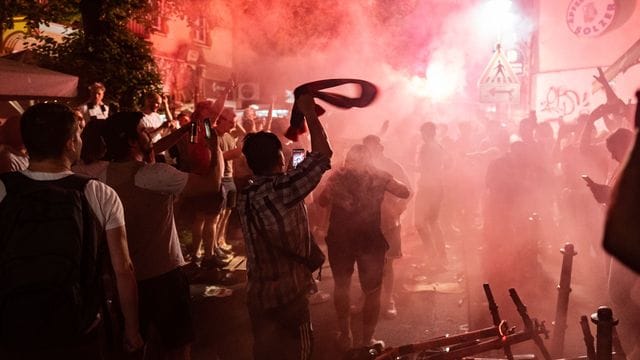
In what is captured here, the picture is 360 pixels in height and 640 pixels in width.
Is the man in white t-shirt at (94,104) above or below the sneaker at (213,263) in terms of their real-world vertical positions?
above

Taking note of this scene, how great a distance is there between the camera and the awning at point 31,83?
5.23m

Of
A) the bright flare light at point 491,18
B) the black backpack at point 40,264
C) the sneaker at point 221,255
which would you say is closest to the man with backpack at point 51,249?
the black backpack at point 40,264

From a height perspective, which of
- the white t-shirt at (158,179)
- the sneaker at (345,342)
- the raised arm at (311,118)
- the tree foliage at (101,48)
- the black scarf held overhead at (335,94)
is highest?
the tree foliage at (101,48)

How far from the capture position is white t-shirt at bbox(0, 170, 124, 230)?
2256 mm

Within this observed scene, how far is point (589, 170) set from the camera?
689 cm

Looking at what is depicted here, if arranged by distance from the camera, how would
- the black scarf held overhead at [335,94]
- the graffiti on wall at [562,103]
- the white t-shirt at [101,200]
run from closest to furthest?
the white t-shirt at [101,200], the black scarf held overhead at [335,94], the graffiti on wall at [562,103]

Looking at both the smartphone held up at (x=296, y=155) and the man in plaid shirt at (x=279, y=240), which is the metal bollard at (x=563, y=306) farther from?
the smartphone held up at (x=296, y=155)

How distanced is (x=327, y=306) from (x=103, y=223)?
13.5 feet

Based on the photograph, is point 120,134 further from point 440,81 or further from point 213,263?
point 440,81

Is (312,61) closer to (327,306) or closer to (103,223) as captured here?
(327,306)

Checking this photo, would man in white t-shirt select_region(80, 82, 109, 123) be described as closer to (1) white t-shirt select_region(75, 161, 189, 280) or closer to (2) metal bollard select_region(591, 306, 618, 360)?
(1) white t-shirt select_region(75, 161, 189, 280)

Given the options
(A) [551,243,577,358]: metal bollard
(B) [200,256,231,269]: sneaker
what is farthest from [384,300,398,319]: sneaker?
(B) [200,256,231,269]: sneaker

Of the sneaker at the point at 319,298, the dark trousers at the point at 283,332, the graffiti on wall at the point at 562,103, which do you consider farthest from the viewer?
the graffiti on wall at the point at 562,103

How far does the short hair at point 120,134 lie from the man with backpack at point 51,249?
83 cm
